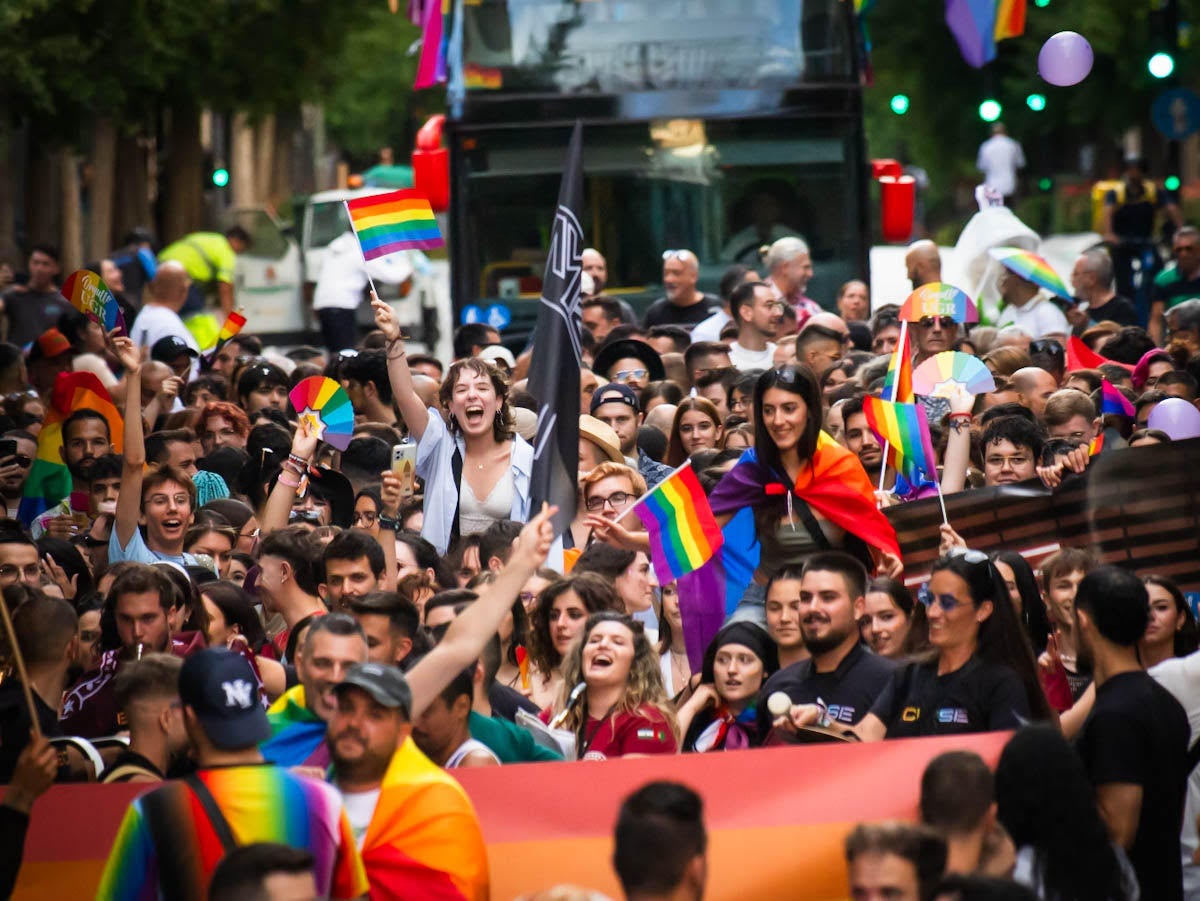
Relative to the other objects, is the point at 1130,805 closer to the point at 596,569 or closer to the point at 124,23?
the point at 596,569

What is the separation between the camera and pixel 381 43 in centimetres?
4762

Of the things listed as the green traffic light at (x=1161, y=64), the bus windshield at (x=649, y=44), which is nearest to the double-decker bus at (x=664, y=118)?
the bus windshield at (x=649, y=44)

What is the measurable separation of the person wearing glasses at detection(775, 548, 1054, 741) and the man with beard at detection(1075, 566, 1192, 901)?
0.77 feet

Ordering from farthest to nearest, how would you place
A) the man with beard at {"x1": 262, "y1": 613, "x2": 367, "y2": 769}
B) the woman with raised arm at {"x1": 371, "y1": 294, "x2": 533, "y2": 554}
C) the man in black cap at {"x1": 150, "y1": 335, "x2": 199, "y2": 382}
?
the man in black cap at {"x1": 150, "y1": 335, "x2": 199, "y2": 382} < the woman with raised arm at {"x1": 371, "y1": 294, "x2": 533, "y2": 554} < the man with beard at {"x1": 262, "y1": 613, "x2": 367, "y2": 769}

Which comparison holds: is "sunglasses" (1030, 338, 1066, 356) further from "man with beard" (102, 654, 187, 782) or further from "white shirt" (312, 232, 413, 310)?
"white shirt" (312, 232, 413, 310)

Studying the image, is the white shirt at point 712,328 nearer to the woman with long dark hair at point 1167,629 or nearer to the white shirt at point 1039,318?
the white shirt at point 1039,318

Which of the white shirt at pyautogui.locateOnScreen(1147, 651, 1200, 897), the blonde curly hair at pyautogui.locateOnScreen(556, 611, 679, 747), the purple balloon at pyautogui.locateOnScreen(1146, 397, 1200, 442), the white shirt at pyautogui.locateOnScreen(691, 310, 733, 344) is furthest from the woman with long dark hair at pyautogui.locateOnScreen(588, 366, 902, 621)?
the white shirt at pyautogui.locateOnScreen(691, 310, 733, 344)

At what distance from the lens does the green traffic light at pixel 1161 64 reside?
21078 millimetres

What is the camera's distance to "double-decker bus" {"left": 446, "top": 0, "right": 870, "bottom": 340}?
16766mm

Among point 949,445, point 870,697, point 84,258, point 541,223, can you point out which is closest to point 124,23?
point 84,258

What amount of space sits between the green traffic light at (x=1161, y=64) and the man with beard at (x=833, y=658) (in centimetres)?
1474

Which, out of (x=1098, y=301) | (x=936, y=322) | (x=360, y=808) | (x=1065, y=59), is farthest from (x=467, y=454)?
(x=1098, y=301)

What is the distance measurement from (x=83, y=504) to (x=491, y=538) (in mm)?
2865

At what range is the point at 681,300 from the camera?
1536 cm
